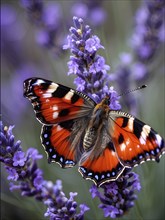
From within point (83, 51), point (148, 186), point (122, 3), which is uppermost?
point (122, 3)

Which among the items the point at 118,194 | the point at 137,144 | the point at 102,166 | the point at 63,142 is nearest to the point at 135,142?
the point at 137,144

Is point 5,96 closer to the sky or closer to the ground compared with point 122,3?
closer to the ground

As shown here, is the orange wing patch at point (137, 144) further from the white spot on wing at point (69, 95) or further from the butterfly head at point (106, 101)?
the white spot on wing at point (69, 95)

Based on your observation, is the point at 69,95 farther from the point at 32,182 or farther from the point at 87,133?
the point at 32,182

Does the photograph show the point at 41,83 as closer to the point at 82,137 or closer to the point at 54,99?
the point at 54,99

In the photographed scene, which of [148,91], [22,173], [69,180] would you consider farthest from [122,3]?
[22,173]

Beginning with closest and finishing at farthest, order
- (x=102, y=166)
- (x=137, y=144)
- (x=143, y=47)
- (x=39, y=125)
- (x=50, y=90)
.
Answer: (x=137, y=144), (x=102, y=166), (x=50, y=90), (x=143, y=47), (x=39, y=125)

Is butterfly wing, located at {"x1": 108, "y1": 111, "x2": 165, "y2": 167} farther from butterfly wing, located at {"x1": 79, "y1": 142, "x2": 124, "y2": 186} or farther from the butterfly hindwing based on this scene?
the butterfly hindwing
